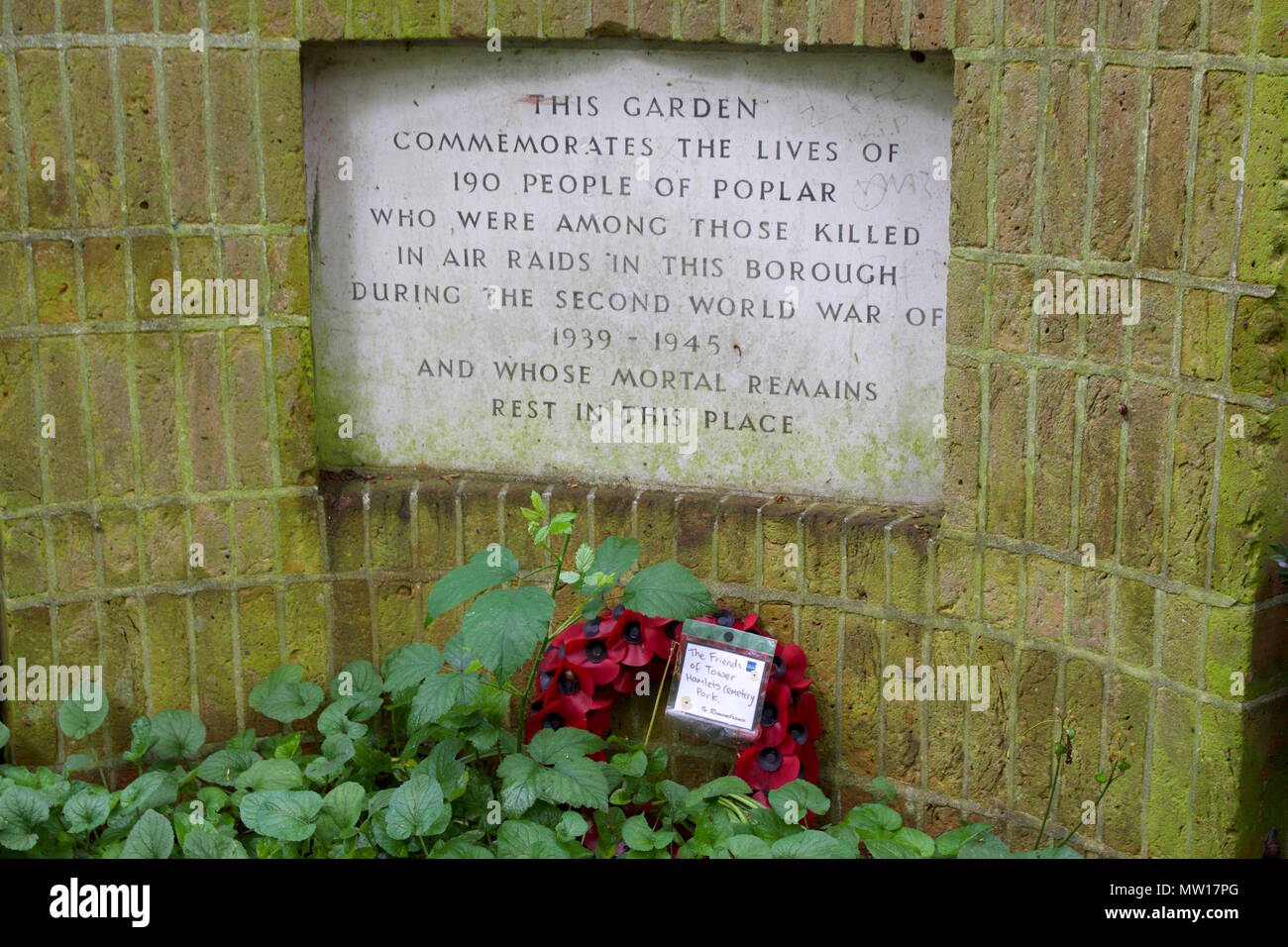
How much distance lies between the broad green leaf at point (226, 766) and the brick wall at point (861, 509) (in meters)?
0.14

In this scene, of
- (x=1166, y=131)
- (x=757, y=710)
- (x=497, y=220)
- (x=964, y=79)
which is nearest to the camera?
(x=1166, y=131)

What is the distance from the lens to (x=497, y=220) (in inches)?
131

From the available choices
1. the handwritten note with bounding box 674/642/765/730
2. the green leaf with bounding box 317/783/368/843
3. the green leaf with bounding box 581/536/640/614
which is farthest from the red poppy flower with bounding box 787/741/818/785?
the green leaf with bounding box 317/783/368/843

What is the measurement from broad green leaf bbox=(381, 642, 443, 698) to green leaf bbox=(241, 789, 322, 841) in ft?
0.83

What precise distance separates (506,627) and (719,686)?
55 centimetres

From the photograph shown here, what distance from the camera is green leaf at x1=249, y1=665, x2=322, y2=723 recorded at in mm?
3303

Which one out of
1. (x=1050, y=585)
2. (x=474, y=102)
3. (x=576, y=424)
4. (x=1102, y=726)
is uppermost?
(x=474, y=102)

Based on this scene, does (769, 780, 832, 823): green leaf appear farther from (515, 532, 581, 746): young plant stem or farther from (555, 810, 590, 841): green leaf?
(515, 532, 581, 746): young plant stem

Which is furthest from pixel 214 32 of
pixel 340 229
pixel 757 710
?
pixel 757 710

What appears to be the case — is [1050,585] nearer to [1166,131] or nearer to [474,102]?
[1166,131]

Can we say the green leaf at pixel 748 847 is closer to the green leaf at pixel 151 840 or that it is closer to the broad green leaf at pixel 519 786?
the broad green leaf at pixel 519 786

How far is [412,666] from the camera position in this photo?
311 cm

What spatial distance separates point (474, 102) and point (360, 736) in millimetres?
1290
